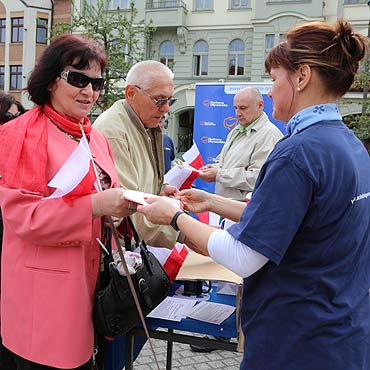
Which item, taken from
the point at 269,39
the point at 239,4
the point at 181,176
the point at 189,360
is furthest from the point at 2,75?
the point at 181,176

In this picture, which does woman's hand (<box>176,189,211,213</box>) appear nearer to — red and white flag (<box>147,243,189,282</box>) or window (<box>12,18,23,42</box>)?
red and white flag (<box>147,243,189,282</box>)

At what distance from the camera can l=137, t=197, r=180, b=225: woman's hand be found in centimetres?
162

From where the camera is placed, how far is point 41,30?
2731 centimetres

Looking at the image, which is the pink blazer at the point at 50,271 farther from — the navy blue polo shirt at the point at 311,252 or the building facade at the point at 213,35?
the building facade at the point at 213,35

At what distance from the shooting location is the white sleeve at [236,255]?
4.49 feet

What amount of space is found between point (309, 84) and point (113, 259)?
1.07 m

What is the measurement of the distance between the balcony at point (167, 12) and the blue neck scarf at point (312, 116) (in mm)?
23252

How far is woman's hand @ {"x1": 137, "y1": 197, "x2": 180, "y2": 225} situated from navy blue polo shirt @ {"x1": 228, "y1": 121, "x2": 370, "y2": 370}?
290 millimetres

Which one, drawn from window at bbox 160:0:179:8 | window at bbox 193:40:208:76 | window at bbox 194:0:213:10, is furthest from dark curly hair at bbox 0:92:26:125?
window at bbox 194:0:213:10

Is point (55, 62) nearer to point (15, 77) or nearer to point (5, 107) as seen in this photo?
point (5, 107)

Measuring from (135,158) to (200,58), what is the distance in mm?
22654

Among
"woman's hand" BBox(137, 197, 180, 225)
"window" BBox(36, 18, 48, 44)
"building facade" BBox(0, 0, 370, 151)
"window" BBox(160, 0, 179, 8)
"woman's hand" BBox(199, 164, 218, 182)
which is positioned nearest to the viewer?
"woman's hand" BBox(137, 197, 180, 225)

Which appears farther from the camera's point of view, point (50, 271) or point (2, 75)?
point (2, 75)

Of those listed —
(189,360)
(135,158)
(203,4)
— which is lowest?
(189,360)
